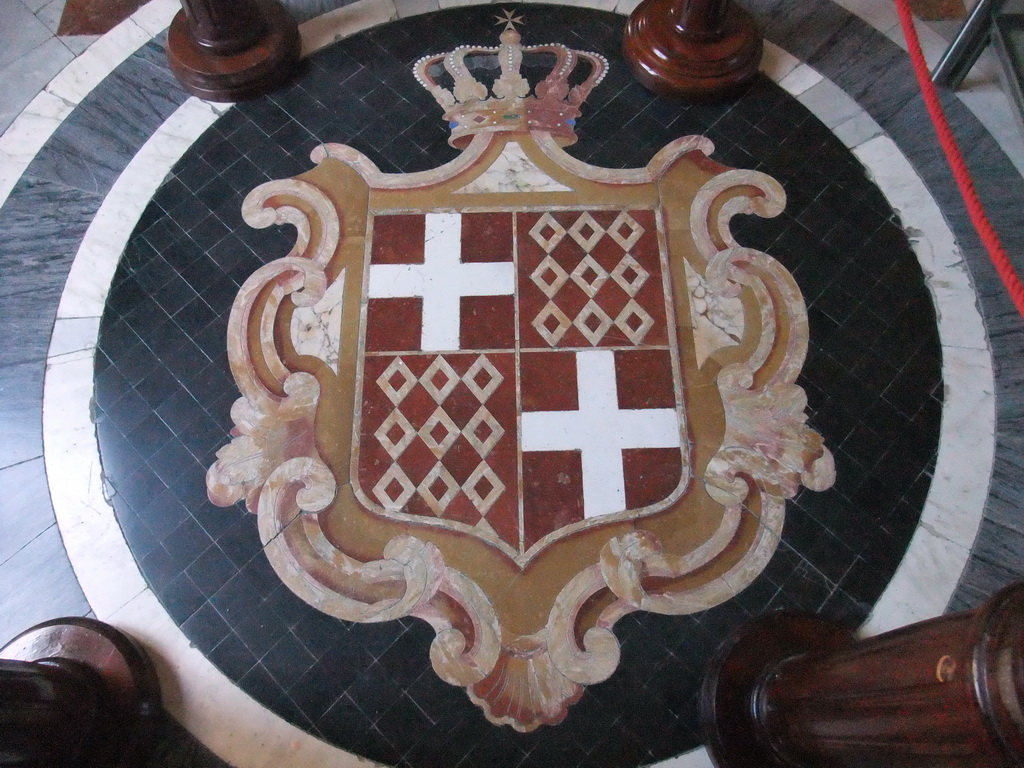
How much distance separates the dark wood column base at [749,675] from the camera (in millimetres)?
1585

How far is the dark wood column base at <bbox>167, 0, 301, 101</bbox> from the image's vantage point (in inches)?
91.5

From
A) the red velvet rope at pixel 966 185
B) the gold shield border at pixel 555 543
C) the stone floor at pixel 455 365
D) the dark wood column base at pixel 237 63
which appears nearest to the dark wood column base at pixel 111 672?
the stone floor at pixel 455 365

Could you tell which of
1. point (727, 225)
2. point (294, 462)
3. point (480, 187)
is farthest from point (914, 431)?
point (294, 462)

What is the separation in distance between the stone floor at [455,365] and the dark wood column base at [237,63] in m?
0.06

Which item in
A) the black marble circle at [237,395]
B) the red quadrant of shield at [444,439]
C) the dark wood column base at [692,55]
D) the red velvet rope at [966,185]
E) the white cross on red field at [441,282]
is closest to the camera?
the red velvet rope at [966,185]

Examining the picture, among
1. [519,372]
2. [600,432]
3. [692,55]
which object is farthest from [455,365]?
[692,55]

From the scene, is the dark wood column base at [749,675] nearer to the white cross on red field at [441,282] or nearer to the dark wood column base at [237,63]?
the white cross on red field at [441,282]

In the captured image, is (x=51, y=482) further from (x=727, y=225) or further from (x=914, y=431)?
(x=914, y=431)

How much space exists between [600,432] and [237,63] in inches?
63.3

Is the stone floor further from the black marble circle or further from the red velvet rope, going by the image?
the red velvet rope

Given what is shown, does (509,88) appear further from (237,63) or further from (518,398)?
(518,398)

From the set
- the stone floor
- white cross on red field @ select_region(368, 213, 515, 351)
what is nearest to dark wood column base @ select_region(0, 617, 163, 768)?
the stone floor

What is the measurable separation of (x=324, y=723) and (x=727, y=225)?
1.70 m

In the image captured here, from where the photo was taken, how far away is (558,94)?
2.37m
